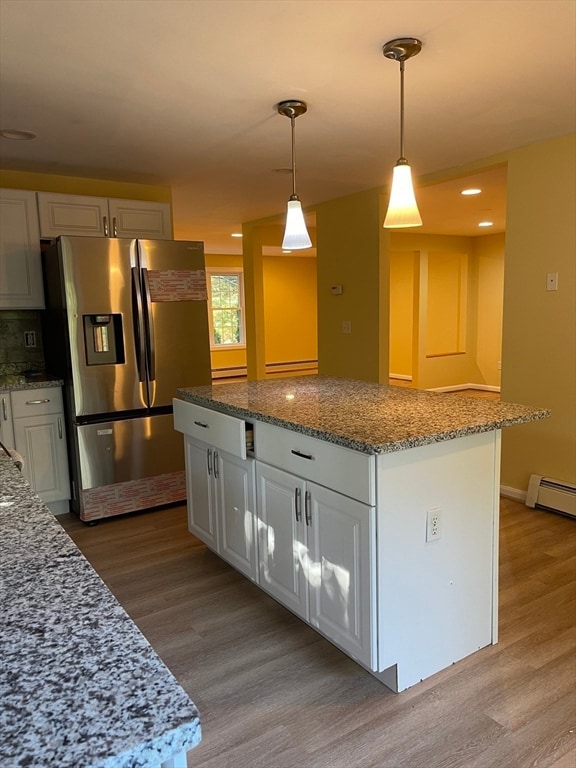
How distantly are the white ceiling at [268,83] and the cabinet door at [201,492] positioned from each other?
1662mm

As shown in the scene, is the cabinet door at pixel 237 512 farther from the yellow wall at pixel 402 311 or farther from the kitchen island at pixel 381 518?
the yellow wall at pixel 402 311

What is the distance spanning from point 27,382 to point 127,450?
74cm

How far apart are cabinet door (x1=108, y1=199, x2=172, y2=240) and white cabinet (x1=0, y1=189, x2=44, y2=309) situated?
511 mm

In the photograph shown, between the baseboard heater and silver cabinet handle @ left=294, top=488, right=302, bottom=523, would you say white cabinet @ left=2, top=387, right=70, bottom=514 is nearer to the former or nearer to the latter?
silver cabinet handle @ left=294, top=488, right=302, bottom=523

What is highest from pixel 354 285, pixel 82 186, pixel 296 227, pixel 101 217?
pixel 82 186

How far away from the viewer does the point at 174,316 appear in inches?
147

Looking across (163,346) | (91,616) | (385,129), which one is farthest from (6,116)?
(91,616)

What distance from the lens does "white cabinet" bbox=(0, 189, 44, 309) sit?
352cm

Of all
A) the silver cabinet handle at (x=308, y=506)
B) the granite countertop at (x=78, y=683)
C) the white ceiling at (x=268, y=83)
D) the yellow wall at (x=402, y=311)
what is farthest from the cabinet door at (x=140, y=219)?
the yellow wall at (x=402, y=311)

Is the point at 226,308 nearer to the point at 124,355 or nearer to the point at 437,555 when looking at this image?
the point at 124,355

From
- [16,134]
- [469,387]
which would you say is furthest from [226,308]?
[16,134]

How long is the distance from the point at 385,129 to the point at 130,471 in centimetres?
258

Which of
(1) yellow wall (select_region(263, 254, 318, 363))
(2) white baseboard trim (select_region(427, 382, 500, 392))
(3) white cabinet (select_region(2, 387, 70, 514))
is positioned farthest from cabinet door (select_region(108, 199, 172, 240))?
(1) yellow wall (select_region(263, 254, 318, 363))

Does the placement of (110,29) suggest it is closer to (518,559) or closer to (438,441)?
(438,441)
